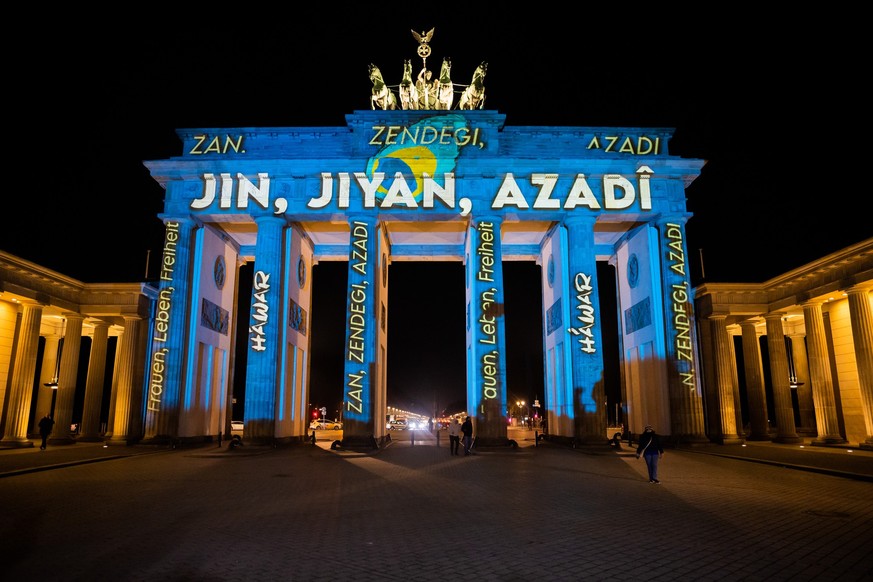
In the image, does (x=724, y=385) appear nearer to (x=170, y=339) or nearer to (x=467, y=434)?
(x=467, y=434)

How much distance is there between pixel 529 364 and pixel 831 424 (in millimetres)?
44085

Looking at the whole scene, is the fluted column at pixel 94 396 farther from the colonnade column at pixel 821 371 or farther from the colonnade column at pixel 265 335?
the colonnade column at pixel 821 371

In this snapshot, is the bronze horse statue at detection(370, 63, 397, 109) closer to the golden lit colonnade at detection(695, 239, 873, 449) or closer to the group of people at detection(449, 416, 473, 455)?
the group of people at detection(449, 416, 473, 455)

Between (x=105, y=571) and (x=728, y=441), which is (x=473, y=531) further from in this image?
(x=728, y=441)

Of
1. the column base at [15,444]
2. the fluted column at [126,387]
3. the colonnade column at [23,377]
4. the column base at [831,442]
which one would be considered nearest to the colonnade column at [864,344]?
the column base at [831,442]

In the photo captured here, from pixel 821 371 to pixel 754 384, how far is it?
4.01 meters

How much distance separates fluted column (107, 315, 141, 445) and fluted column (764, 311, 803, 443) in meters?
36.9

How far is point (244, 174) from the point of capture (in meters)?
29.6

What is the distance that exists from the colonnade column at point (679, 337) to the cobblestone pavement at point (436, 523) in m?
8.84

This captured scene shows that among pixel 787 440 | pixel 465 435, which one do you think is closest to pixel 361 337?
pixel 465 435

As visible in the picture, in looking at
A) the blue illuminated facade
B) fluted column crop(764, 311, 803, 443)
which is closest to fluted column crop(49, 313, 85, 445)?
the blue illuminated facade

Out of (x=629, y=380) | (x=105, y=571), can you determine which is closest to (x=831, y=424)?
(x=629, y=380)

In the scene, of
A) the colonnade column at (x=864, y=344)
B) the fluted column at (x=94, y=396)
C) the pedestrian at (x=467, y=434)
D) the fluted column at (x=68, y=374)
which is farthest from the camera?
the fluted column at (x=94, y=396)

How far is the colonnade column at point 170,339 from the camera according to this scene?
89.0 feet
